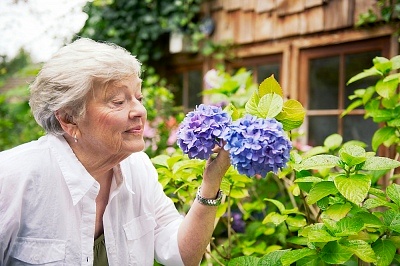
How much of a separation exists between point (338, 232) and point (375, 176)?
697 mm

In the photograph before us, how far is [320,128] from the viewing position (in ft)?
11.8

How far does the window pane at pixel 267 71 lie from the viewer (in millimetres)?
3879

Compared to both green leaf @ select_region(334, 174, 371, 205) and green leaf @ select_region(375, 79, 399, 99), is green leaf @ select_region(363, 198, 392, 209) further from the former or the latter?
green leaf @ select_region(375, 79, 399, 99)

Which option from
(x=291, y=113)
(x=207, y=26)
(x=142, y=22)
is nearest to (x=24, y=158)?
(x=291, y=113)

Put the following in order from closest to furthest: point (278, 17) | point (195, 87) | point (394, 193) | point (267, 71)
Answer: point (394, 193), point (278, 17), point (267, 71), point (195, 87)

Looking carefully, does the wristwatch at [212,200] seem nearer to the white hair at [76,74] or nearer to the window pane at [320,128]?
the white hair at [76,74]

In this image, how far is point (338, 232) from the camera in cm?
153

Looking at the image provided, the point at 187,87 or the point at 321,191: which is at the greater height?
the point at 187,87

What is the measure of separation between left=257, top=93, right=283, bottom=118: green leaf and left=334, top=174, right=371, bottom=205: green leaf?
28 cm

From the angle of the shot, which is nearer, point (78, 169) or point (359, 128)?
point (78, 169)

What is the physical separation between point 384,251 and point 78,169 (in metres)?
1.00

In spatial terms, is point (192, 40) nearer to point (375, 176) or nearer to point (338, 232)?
point (375, 176)

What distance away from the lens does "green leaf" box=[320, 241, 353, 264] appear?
1.53 m

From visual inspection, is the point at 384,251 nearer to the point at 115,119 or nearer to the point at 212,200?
the point at 212,200
